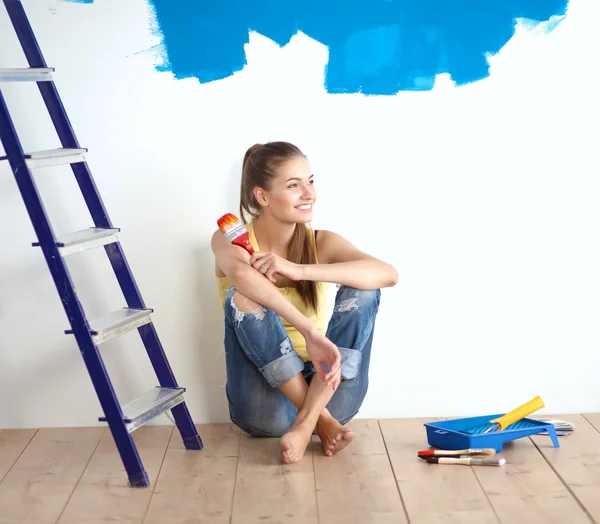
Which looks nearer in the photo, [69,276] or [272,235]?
[69,276]

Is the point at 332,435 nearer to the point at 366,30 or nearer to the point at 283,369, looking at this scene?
the point at 283,369

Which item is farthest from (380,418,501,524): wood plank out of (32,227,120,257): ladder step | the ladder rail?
(32,227,120,257): ladder step

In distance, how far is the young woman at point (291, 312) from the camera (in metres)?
2.44

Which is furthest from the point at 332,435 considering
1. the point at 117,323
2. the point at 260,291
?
the point at 117,323

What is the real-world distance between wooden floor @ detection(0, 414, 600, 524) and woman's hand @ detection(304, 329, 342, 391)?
0.26 metres

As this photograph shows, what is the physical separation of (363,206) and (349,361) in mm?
577

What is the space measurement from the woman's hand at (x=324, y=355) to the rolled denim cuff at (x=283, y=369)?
3.1 inches

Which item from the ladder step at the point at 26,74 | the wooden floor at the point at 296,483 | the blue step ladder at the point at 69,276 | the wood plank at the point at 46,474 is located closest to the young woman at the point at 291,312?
the wooden floor at the point at 296,483

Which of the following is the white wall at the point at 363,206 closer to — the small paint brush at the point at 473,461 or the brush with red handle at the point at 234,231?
the brush with red handle at the point at 234,231

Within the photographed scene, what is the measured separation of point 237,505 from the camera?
214cm

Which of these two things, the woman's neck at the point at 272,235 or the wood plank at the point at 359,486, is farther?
the woman's neck at the point at 272,235

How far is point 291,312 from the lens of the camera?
2.42 metres

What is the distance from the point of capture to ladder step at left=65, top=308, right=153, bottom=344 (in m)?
2.30

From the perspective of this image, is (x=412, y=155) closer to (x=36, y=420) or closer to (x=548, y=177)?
(x=548, y=177)
